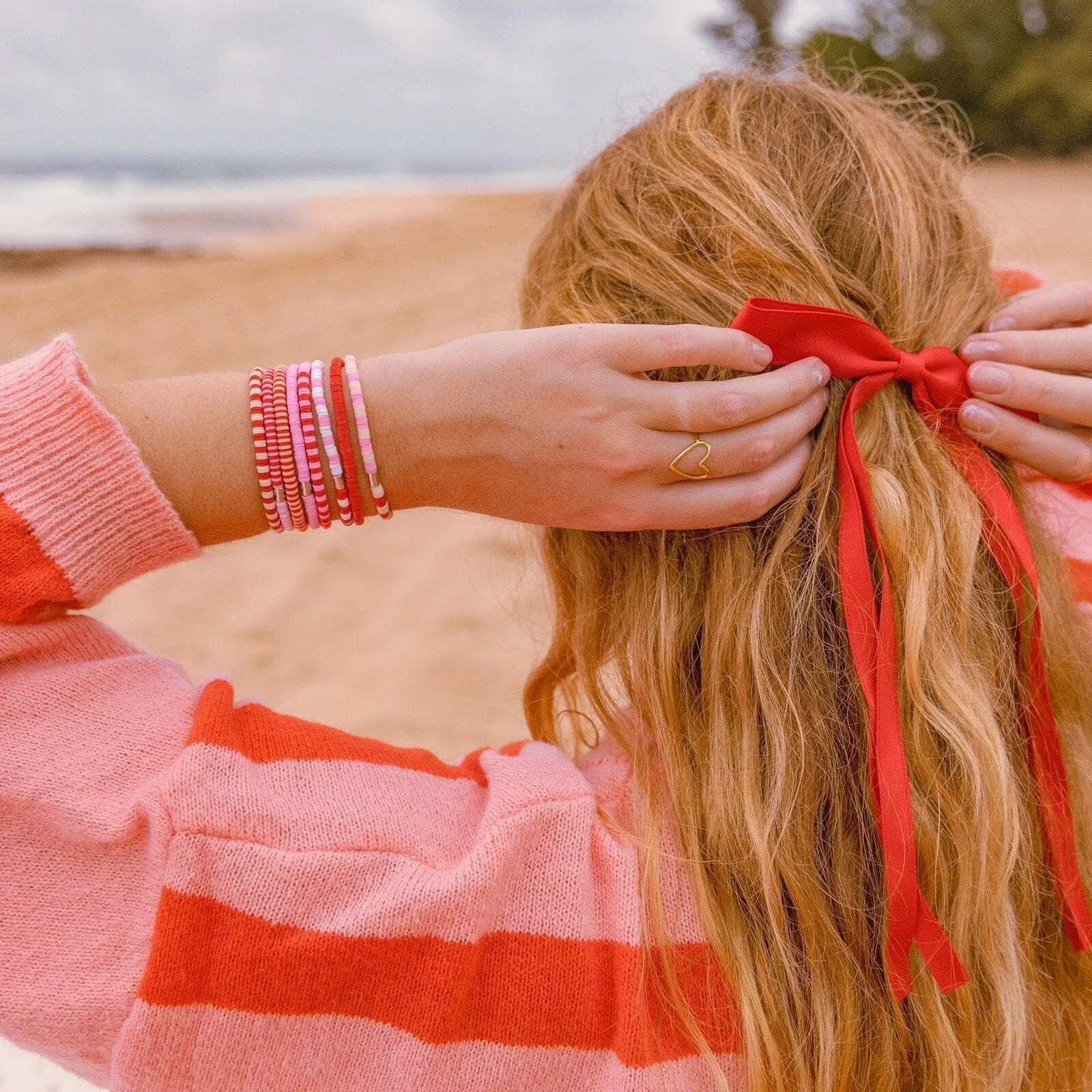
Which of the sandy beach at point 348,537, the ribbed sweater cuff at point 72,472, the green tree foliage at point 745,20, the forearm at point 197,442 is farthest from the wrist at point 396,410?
the green tree foliage at point 745,20

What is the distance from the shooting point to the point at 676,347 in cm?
98

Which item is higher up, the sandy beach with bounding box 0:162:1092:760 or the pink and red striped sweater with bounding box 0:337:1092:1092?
the pink and red striped sweater with bounding box 0:337:1092:1092

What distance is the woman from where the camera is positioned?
865 millimetres

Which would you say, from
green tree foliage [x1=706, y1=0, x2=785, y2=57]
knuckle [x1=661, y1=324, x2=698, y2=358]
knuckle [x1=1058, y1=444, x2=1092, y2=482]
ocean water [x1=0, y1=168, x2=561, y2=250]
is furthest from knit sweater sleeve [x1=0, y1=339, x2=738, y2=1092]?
green tree foliage [x1=706, y1=0, x2=785, y2=57]

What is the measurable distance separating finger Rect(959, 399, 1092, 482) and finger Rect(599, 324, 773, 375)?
0.29 m

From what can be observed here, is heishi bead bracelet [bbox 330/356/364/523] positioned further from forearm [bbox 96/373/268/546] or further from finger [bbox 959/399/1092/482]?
finger [bbox 959/399/1092/482]

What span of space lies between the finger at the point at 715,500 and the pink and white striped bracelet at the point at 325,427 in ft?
1.05

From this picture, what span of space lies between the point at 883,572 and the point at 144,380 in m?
0.85

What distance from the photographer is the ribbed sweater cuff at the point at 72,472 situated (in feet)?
3.14

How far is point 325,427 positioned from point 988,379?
77cm

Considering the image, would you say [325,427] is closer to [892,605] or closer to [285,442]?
[285,442]

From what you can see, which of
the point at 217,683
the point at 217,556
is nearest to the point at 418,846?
the point at 217,683

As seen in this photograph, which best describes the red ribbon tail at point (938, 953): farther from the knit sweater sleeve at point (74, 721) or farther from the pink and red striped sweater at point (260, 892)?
the knit sweater sleeve at point (74, 721)

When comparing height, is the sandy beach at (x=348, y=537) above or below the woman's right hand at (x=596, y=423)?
below
